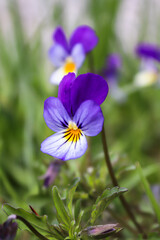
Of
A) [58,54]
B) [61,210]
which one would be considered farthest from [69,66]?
[61,210]

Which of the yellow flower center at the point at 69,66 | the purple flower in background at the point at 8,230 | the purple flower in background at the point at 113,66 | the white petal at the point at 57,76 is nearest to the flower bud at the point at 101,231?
the purple flower in background at the point at 8,230

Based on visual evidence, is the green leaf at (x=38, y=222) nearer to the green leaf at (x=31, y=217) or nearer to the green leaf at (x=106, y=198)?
the green leaf at (x=31, y=217)

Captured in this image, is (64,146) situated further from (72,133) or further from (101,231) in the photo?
(101,231)

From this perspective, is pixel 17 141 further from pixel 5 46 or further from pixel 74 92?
pixel 74 92

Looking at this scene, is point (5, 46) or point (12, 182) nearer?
point (12, 182)

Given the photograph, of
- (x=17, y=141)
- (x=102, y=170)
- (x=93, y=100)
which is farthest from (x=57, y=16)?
(x=93, y=100)
